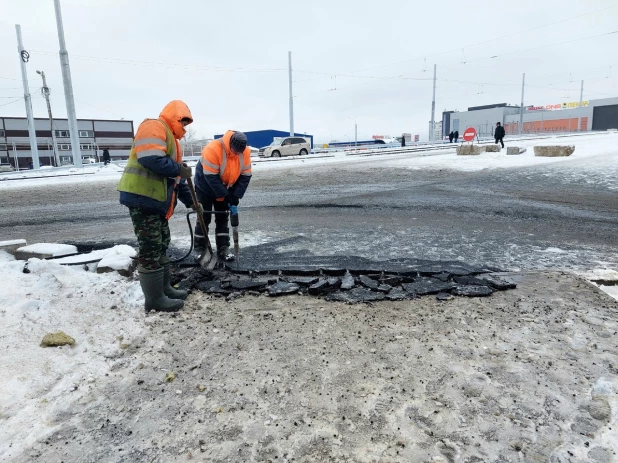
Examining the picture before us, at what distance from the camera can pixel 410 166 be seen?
16.5 metres

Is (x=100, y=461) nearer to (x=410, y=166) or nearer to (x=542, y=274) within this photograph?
(x=542, y=274)

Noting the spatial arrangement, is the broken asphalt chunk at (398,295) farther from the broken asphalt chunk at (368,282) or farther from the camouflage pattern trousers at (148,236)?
the camouflage pattern trousers at (148,236)

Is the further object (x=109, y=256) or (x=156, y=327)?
(x=109, y=256)

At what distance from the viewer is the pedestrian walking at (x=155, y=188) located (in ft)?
10.9

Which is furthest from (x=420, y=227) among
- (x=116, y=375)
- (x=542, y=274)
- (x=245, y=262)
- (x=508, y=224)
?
(x=116, y=375)

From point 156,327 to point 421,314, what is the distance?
7.29 feet

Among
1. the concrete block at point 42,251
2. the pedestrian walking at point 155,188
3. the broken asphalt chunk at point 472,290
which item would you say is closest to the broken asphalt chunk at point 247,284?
the pedestrian walking at point 155,188

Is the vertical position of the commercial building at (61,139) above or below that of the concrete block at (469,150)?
above

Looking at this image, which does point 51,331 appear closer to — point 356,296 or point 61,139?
point 356,296

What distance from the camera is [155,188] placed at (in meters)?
3.44

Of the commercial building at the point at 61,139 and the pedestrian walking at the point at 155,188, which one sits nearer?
the pedestrian walking at the point at 155,188

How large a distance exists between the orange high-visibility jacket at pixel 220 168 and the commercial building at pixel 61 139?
58.6 metres

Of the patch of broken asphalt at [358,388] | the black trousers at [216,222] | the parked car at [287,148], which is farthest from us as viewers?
the parked car at [287,148]

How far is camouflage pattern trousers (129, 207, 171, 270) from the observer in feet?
11.4
